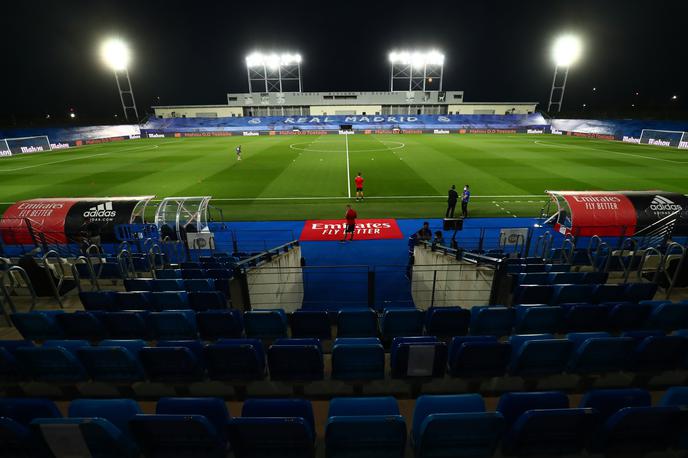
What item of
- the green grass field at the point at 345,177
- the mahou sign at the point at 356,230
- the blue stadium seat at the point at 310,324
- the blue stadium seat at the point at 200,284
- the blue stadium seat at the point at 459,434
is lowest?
the mahou sign at the point at 356,230

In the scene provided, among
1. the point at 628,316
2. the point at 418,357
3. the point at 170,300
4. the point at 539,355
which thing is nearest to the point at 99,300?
the point at 170,300

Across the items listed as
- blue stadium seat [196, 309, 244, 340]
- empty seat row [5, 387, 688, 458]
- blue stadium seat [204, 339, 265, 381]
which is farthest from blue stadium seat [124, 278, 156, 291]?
empty seat row [5, 387, 688, 458]

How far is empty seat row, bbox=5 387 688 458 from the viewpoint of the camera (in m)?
3.17

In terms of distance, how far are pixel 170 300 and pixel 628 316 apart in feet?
30.1

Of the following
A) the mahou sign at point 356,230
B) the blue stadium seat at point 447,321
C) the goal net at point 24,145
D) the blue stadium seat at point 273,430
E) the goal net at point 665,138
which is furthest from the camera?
the goal net at point 24,145

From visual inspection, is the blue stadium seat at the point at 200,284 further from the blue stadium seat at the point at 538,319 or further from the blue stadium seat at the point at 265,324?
the blue stadium seat at the point at 538,319

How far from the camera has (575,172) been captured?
28578 millimetres

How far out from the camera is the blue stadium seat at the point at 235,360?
467cm

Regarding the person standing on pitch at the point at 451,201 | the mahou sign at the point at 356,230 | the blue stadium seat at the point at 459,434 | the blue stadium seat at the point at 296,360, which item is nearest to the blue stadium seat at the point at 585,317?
the blue stadium seat at the point at 459,434

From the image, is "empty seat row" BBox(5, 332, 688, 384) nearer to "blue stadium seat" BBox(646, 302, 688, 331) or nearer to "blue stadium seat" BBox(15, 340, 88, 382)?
"blue stadium seat" BBox(15, 340, 88, 382)

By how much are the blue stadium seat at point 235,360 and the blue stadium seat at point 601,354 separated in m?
4.78

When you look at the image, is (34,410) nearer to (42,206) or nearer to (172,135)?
(42,206)

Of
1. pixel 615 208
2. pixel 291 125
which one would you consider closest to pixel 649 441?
pixel 615 208

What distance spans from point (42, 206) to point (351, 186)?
1815 cm
